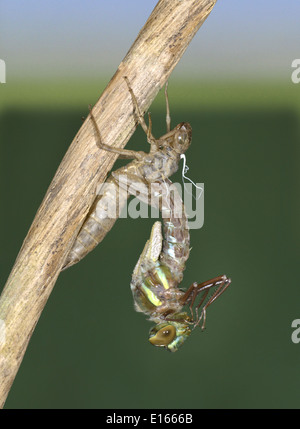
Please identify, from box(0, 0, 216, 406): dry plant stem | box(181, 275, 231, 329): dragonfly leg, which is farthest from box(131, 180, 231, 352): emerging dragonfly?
box(0, 0, 216, 406): dry plant stem

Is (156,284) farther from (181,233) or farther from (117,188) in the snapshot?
(117,188)

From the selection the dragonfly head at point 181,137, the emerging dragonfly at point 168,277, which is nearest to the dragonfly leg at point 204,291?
the emerging dragonfly at point 168,277

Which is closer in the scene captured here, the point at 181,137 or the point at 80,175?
the point at 80,175

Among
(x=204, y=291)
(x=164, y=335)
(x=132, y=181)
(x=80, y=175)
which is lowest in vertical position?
(x=164, y=335)

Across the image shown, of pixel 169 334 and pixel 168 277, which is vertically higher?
pixel 168 277

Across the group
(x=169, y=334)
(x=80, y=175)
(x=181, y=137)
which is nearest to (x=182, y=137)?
(x=181, y=137)

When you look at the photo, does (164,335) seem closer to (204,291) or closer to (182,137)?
(204,291)

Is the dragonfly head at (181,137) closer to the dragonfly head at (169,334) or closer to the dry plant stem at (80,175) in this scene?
the dry plant stem at (80,175)
